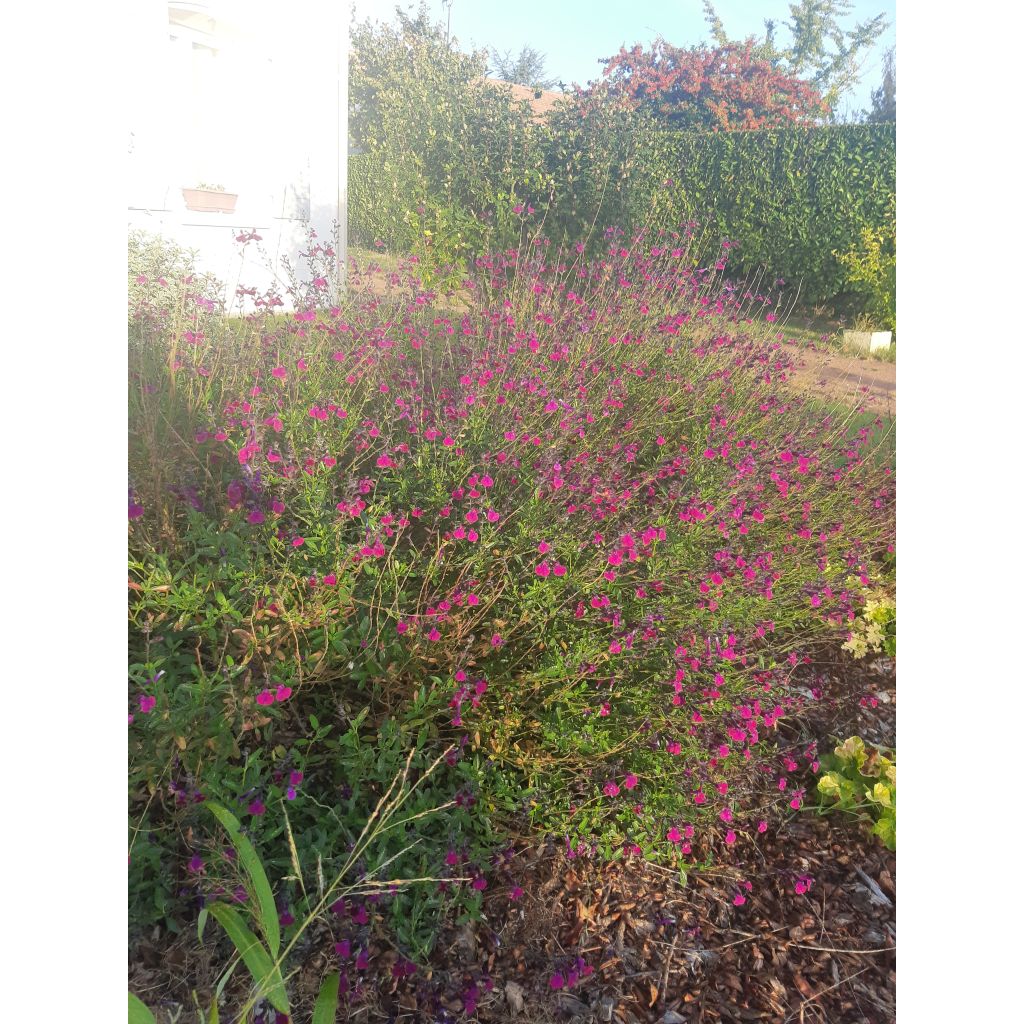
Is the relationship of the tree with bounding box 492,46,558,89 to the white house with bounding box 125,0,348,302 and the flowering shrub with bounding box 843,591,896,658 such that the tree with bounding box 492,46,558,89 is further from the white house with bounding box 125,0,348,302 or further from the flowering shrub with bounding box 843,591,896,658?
the flowering shrub with bounding box 843,591,896,658

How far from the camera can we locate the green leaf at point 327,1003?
142 centimetres

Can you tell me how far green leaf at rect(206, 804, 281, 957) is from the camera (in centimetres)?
139

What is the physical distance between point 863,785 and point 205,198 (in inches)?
169

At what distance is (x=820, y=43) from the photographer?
4469 millimetres

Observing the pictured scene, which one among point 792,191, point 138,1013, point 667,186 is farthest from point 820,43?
point 138,1013

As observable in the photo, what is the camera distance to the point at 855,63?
4.17 meters

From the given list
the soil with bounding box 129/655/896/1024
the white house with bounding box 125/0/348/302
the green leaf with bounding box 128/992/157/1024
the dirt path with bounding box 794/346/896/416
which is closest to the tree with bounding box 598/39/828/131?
the dirt path with bounding box 794/346/896/416

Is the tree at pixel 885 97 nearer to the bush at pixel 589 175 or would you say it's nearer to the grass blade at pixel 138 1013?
the bush at pixel 589 175

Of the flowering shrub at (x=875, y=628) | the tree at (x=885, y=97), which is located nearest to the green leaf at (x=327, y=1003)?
the flowering shrub at (x=875, y=628)

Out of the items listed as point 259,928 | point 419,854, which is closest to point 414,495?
point 419,854

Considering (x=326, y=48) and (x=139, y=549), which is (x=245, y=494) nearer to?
(x=139, y=549)

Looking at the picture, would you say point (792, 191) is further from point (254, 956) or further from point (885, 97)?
point (254, 956)

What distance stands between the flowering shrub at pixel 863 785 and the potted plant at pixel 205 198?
417 centimetres
